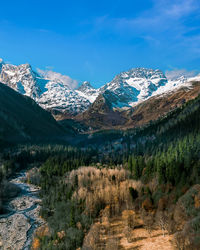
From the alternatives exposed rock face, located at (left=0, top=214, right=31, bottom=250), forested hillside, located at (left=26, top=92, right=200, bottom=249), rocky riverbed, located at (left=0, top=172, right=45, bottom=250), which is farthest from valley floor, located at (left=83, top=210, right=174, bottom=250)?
exposed rock face, located at (left=0, top=214, right=31, bottom=250)

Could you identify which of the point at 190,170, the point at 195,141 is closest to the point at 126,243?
the point at 190,170

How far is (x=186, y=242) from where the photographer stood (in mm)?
47219

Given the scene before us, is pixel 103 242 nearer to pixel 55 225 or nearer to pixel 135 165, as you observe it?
pixel 55 225

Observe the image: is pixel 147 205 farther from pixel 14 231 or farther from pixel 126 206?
pixel 14 231

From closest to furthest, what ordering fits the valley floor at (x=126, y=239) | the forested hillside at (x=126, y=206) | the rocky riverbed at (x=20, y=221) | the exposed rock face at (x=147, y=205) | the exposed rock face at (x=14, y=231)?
the valley floor at (x=126, y=239) < the forested hillside at (x=126, y=206) < the exposed rock face at (x=14, y=231) < the rocky riverbed at (x=20, y=221) < the exposed rock face at (x=147, y=205)

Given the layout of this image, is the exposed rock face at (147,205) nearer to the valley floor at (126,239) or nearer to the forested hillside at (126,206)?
the forested hillside at (126,206)

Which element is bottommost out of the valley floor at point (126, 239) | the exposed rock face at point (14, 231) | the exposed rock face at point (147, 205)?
the exposed rock face at point (14, 231)

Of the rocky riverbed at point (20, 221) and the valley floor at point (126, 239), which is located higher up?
the valley floor at point (126, 239)

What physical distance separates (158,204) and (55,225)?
36.9 m

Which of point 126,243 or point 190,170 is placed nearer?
point 126,243

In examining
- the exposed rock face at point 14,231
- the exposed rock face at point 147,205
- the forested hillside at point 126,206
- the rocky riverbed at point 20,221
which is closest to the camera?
the forested hillside at point 126,206

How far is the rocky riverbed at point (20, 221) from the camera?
7900cm

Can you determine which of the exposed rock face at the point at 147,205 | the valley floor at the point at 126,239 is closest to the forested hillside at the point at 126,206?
the exposed rock face at the point at 147,205

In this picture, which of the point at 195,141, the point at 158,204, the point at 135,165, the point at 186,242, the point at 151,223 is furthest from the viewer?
the point at 195,141
